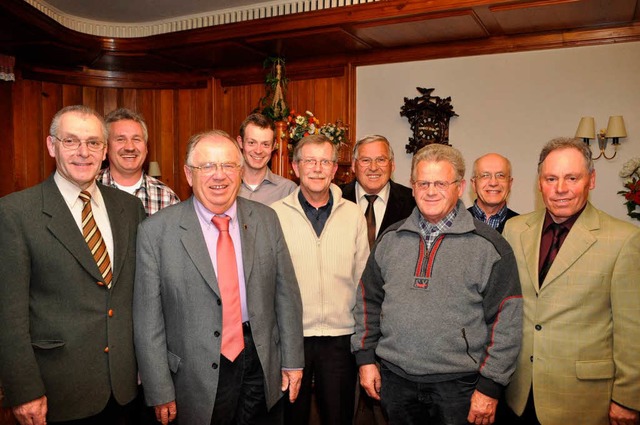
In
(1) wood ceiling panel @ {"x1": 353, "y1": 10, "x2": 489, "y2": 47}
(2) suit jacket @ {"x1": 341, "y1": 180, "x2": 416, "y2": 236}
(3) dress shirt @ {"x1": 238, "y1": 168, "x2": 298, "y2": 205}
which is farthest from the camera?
(1) wood ceiling panel @ {"x1": 353, "y1": 10, "x2": 489, "y2": 47}

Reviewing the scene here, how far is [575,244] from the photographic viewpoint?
2059 millimetres

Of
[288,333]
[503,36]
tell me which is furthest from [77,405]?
[503,36]

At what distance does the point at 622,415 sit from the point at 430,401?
2.43 feet

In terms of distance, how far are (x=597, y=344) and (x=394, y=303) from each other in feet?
2.63

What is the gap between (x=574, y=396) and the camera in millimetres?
2041

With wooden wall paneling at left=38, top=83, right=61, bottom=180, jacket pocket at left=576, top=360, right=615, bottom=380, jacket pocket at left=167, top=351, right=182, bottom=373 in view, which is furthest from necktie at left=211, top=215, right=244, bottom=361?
wooden wall paneling at left=38, top=83, right=61, bottom=180

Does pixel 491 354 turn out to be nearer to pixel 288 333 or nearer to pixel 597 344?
pixel 597 344

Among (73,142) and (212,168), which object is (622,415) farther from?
(73,142)

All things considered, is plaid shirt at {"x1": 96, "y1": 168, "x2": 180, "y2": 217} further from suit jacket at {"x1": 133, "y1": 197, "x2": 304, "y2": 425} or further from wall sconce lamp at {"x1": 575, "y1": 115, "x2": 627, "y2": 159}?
wall sconce lamp at {"x1": 575, "y1": 115, "x2": 627, "y2": 159}

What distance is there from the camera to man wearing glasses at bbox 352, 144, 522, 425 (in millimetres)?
2043

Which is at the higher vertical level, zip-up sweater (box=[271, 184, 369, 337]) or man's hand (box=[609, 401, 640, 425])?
zip-up sweater (box=[271, 184, 369, 337])

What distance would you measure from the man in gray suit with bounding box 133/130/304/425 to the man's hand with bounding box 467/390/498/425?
29.8 inches

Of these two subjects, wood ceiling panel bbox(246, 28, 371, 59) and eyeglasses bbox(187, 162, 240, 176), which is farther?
wood ceiling panel bbox(246, 28, 371, 59)

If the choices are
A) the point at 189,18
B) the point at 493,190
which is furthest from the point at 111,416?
the point at 189,18
